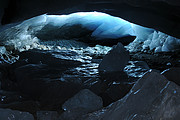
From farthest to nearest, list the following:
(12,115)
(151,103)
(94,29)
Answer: (94,29)
(12,115)
(151,103)

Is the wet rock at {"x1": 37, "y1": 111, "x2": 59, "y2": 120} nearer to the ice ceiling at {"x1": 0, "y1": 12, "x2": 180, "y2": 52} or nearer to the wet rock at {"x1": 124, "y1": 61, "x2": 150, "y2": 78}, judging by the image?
the wet rock at {"x1": 124, "y1": 61, "x2": 150, "y2": 78}

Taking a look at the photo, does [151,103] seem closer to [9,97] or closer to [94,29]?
[9,97]

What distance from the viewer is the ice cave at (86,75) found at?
85cm

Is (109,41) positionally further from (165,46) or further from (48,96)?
(48,96)

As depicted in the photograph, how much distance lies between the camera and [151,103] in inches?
32.3

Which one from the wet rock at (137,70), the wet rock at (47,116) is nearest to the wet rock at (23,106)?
the wet rock at (47,116)

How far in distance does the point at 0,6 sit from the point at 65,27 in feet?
19.1

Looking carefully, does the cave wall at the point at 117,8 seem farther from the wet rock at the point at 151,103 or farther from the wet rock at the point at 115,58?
the wet rock at the point at 151,103

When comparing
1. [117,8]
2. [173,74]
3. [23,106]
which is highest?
[117,8]

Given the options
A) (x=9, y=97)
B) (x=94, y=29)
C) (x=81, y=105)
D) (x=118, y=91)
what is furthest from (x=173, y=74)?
(x=94, y=29)

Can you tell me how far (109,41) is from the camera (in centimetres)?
1002

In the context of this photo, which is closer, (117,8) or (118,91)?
(118,91)

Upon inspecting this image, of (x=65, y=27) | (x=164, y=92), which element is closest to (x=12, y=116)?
(x=164, y=92)

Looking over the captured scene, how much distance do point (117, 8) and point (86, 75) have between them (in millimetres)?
2639
